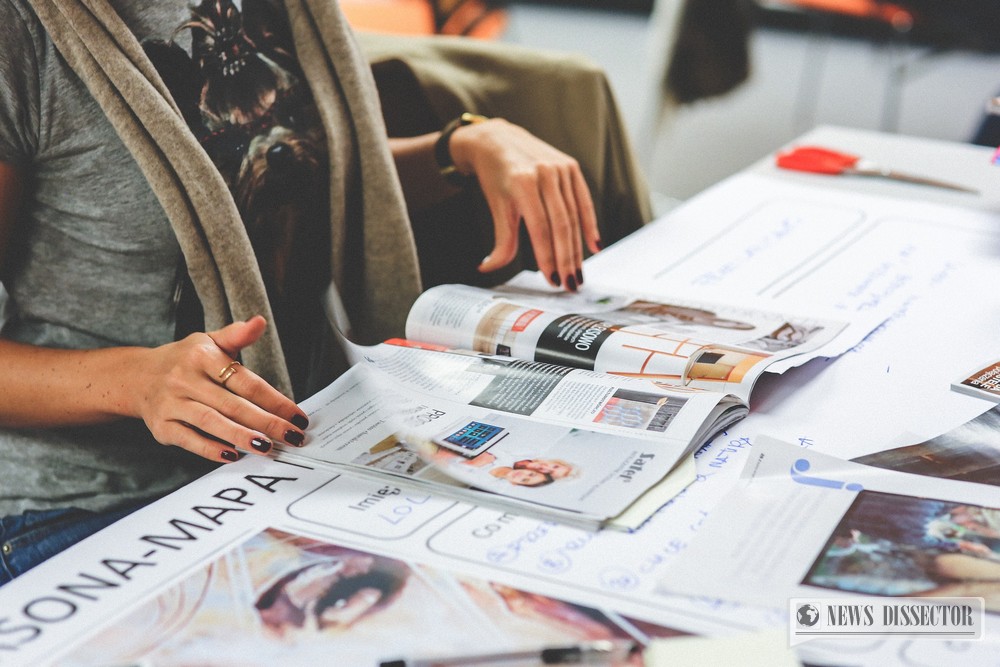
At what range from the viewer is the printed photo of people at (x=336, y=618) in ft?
1.58

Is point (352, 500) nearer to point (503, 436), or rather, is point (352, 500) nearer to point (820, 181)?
point (503, 436)

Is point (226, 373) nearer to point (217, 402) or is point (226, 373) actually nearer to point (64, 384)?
point (217, 402)

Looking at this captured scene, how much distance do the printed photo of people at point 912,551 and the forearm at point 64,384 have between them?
527mm

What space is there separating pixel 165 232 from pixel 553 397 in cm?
42

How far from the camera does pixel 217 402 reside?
2.23 feet

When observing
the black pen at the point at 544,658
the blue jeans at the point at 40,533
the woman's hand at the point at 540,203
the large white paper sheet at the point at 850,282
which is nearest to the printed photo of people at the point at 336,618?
the black pen at the point at 544,658

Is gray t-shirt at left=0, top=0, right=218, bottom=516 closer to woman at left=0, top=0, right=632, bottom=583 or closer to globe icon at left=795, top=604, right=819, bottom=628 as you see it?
woman at left=0, top=0, right=632, bottom=583

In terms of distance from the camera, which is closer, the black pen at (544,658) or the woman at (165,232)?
the black pen at (544,658)

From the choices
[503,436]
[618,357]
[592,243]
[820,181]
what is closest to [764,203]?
[820,181]

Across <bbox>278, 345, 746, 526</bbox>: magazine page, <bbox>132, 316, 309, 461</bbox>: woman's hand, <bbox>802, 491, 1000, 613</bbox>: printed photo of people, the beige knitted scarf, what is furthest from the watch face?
the beige knitted scarf

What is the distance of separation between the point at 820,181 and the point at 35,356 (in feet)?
2.98

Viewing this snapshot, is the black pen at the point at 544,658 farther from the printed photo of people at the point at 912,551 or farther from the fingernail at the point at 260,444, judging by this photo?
the fingernail at the point at 260,444

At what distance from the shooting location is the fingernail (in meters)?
0.66

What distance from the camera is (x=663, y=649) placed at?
471 mm
